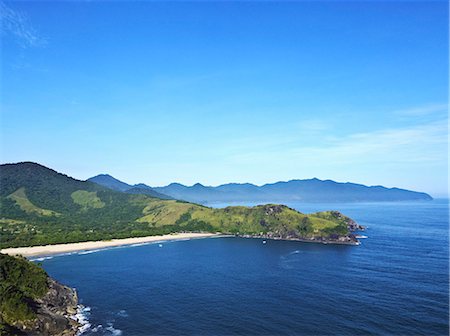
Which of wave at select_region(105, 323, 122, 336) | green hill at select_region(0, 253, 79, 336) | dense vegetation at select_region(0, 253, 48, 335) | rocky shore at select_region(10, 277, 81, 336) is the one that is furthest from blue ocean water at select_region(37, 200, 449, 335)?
dense vegetation at select_region(0, 253, 48, 335)

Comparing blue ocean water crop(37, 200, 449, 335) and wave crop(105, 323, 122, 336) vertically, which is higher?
blue ocean water crop(37, 200, 449, 335)

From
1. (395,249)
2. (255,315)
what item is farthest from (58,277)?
(395,249)

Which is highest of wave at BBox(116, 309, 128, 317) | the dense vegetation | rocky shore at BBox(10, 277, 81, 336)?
the dense vegetation

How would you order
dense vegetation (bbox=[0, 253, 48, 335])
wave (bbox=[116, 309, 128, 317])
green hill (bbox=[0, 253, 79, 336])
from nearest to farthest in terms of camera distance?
1. dense vegetation (bbox=[0, 253, 48, 335])
2. green hill (bbox=[0, 253, 79, 336])
3. wave (bbox=[116, 309, 128, 317])

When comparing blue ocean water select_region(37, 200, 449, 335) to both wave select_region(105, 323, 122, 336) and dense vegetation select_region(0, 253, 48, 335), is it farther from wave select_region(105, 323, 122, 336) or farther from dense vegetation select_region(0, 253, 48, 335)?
dense vegetation select_region(0, 253, 48, 335)

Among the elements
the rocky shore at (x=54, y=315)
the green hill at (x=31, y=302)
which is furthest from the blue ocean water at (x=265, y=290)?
the green hill at (x=31, y=302)

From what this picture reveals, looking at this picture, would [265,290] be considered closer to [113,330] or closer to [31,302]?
[113,330]

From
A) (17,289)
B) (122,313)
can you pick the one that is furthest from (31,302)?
(122,313)
